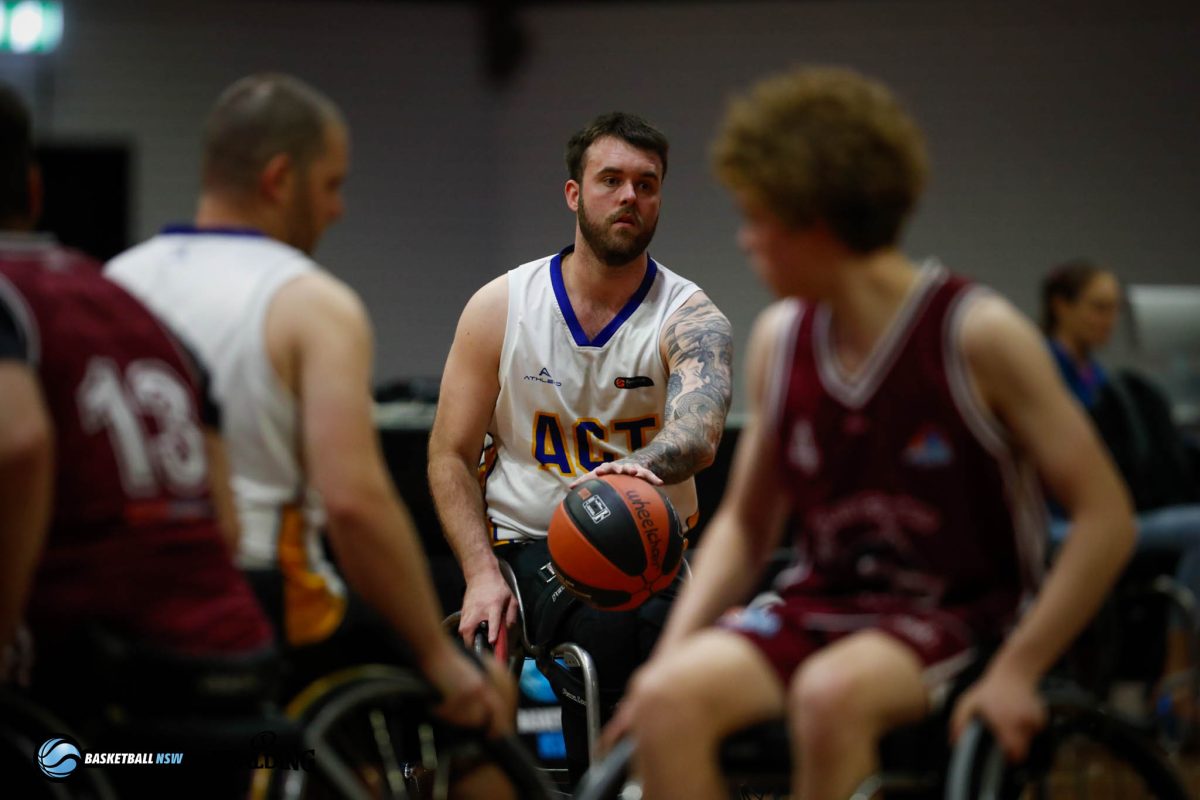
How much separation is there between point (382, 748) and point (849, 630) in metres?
0.76

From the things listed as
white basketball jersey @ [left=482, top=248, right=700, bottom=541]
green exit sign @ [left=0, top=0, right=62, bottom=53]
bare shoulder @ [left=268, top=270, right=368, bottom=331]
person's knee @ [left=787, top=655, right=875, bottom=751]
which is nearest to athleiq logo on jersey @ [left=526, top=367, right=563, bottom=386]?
white basketball jersey @ [left=482, top=248, right=700, bottom=541]

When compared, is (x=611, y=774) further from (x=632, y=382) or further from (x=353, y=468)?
(x=632, y=382)

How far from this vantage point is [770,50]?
8.64 meters

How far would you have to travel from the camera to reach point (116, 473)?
1.90 metres

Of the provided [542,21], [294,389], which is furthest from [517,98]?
[294,389]

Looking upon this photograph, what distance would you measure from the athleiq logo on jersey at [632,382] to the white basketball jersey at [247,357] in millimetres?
1414

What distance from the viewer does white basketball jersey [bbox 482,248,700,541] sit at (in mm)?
3584

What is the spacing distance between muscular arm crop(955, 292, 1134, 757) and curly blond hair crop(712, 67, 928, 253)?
0.88ft

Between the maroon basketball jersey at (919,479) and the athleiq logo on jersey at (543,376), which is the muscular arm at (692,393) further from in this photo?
the maroon basketball jersey at (919,479)

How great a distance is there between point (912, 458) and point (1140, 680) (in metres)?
2.90

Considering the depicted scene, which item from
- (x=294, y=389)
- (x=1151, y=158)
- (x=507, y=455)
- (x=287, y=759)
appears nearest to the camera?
(x=287, y=759)

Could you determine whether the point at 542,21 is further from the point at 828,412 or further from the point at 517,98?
the point at 828,412

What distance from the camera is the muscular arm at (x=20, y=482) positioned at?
1.70 meters

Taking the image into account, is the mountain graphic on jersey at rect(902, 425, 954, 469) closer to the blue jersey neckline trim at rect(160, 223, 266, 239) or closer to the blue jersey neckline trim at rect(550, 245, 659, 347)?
the blue jersey neckline trim at rect(160, 223, 266, 239)
